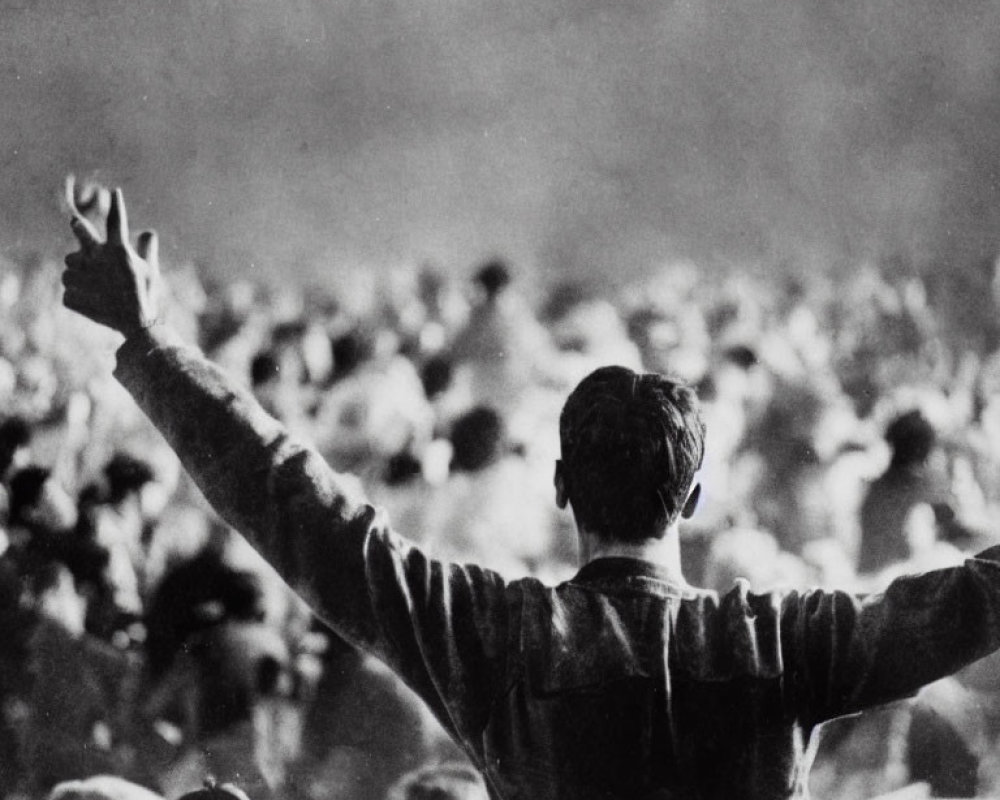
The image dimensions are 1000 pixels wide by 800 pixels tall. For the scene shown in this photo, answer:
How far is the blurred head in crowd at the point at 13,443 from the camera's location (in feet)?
6.97

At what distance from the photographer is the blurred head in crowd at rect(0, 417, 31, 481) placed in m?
2.12

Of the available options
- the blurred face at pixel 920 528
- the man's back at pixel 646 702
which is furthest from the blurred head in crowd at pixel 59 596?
the blurred face at pixel 920 528

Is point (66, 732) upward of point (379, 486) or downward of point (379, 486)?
downward

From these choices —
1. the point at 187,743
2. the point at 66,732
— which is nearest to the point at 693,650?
the point at 187,743

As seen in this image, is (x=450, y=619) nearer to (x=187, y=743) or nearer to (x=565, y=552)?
(x=565, y=552)

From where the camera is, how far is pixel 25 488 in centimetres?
211

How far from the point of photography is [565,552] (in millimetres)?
2041

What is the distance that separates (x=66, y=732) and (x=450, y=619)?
94 cm

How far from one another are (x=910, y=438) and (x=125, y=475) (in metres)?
1.30

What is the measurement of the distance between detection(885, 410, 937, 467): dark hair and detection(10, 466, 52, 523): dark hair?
1.40 metres

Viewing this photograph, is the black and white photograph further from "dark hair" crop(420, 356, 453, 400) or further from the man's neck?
the man's neck

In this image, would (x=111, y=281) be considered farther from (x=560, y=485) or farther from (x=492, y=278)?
(x=492, y=278)

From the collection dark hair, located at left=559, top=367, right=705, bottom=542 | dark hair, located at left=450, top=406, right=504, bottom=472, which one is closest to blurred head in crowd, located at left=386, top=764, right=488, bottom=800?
dark hair, located at left=450, top=406, right=504, bottom=472

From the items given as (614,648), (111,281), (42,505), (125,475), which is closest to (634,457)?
(614,648)
